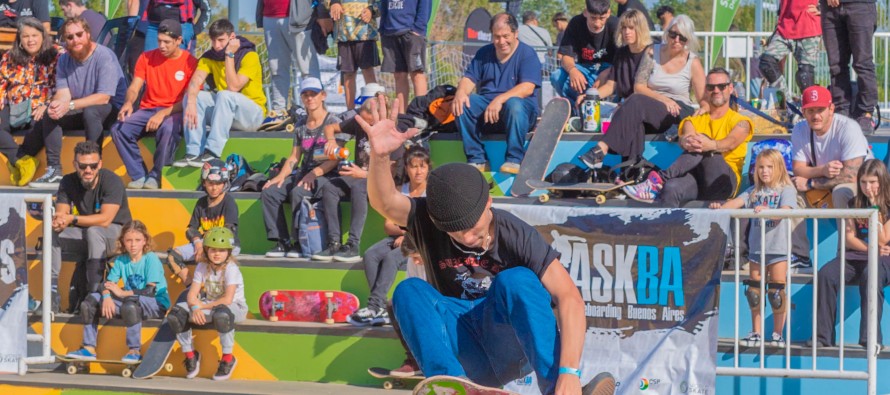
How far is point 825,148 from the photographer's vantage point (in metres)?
7.87

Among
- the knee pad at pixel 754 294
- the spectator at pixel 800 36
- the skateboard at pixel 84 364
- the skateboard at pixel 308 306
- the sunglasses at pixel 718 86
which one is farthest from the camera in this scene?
the spectator at pixel 800 36

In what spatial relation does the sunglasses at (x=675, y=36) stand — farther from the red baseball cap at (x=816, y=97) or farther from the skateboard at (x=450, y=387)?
the skateboard at (x=450, y=387)

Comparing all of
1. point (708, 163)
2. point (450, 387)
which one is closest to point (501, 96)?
point (708, 163)

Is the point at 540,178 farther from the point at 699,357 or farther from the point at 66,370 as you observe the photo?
the point at 66,370

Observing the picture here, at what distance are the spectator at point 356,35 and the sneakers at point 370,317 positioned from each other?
2870 mm

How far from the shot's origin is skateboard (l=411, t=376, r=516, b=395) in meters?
4.30

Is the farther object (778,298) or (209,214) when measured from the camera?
(209,214)

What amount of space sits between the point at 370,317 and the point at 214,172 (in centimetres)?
174

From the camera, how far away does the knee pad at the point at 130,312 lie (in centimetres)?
792

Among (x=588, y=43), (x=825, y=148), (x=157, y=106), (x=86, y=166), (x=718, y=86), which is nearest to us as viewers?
(x=825, y=148)

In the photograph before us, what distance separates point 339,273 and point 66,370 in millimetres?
1961

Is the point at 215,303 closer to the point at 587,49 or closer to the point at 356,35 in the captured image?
the point at 356,35

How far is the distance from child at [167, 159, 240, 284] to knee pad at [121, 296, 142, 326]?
19.8 inches

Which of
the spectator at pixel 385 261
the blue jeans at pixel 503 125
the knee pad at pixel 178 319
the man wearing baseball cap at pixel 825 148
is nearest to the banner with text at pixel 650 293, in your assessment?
the spectator at pixel 385 261
